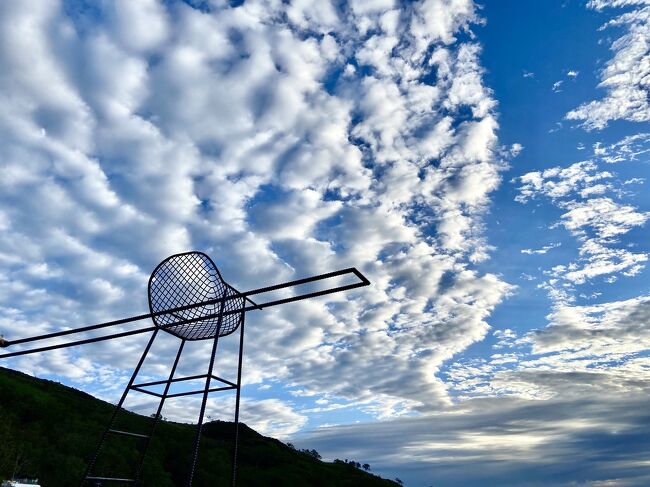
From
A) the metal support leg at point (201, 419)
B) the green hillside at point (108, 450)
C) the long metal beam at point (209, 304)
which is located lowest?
the metal support leg at point (201, 419)

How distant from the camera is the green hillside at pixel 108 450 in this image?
76.9 meters

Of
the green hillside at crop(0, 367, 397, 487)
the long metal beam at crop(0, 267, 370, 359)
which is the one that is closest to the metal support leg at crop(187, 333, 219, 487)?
the long metal beam at crop(0, 267, 370, 359)

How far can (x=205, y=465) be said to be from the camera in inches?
4139

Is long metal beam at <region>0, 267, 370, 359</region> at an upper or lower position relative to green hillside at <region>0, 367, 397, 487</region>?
lower

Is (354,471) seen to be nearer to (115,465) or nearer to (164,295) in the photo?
(115,465)

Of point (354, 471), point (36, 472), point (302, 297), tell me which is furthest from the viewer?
point (354, 471)

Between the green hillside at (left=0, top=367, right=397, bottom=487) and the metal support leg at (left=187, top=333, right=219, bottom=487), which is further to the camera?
the green hillside at (left=0, top=367, right=397, bottom=487)

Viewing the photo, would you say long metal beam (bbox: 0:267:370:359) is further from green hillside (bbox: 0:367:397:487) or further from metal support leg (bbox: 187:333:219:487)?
green hillside (bbox: 0:367:397:487)

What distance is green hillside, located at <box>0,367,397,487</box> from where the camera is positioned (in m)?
76.9

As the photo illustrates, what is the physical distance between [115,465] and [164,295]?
82.5 m

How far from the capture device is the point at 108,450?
282 feet

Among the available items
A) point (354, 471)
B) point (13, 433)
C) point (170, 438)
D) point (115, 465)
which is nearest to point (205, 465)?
point (170, 438)

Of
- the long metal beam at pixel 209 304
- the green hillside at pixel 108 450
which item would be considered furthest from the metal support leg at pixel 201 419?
the green hillside at pixel 108 450

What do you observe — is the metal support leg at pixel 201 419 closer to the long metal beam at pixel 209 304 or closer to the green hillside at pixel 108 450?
the long metal beam at pixel 209 304
